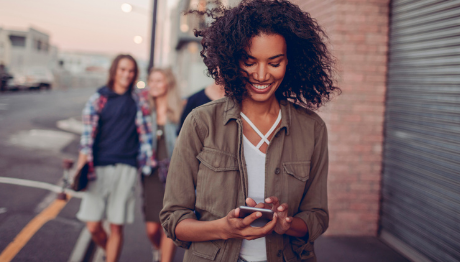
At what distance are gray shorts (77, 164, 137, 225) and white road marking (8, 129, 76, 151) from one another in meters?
7.05

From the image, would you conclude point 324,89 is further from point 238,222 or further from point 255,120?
point 238,222

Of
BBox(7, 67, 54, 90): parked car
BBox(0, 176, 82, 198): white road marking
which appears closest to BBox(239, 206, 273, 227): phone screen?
BBox(0, 176, 82, 198): white road marking

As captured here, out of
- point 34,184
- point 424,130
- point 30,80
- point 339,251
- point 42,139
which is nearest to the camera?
point 424,130

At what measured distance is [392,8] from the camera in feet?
14.0

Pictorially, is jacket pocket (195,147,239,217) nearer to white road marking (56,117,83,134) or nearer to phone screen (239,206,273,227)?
phone screen (239,206,273,227)

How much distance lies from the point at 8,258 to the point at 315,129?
3505mm

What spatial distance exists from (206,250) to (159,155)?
2.49 meters

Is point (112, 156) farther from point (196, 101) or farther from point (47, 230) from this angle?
point (47, 230)

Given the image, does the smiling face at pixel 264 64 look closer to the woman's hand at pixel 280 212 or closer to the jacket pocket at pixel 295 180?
the jacket pocket at pixel 295 180

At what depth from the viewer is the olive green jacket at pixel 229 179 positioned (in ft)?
5.04

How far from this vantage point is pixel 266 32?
5.20 feet

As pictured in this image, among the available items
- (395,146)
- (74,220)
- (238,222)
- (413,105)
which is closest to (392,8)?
(413,105)

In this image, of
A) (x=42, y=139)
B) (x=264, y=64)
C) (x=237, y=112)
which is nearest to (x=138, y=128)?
(x=237, y=112)

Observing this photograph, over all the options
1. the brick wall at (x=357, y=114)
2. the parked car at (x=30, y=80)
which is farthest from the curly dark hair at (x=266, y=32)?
the parked car at (x=30, y=80)
